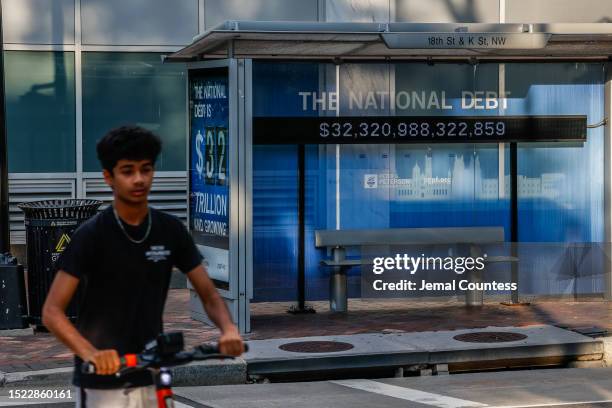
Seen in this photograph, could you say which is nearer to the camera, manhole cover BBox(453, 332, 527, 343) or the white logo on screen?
manhole cover BBox(453, 332, 527, 343)

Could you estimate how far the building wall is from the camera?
15.4 m

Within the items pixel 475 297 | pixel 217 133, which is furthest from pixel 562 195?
pixel 217 133

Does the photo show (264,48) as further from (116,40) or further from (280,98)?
(116,40)

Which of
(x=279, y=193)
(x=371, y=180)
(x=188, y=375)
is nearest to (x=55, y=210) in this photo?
(x=279, y=193)

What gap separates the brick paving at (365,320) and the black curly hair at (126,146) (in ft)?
19.6

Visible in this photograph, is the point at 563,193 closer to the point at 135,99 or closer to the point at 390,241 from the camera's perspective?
the point at 390,241

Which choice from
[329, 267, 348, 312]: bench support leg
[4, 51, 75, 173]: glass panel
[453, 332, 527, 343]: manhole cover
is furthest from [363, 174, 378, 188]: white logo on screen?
[4, 51, 75, 173]: glass panel

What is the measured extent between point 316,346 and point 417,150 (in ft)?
11.3

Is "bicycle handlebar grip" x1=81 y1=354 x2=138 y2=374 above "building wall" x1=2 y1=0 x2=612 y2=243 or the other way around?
the other way around

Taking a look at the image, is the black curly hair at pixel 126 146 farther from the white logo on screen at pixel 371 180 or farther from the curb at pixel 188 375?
the white logo on screen at pixel 371 180

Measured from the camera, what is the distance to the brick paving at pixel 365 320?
10898mm

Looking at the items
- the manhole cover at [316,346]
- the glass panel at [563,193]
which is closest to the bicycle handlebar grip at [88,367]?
the manhole cover at [316,346]

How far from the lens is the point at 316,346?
10609 mm

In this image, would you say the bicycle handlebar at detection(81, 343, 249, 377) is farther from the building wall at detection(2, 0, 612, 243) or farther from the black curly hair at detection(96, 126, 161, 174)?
the building wall at detection(2, 0, 612, 243)
